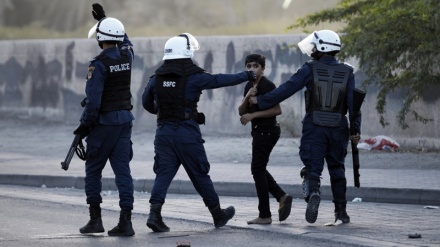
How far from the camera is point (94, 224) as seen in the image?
9.95 m

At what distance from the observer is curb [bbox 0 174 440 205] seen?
41.8ft

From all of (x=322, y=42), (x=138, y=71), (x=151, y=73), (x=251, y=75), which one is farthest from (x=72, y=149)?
(x=138, y=71)

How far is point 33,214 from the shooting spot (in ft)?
37.5

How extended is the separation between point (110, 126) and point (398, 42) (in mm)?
7331

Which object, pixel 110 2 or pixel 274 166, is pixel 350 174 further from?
pixel 110 2

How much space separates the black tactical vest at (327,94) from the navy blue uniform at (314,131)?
0.16 feet

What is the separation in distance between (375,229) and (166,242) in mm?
1932

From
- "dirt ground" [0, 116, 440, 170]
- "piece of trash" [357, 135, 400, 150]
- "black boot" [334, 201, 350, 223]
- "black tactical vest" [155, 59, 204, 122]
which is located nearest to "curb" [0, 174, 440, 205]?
"black boot" [334, 201, 350, 223]

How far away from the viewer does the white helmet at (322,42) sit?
34.3ft

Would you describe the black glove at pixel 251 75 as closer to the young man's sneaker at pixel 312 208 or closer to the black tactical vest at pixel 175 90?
the black tactical vest at pixel 175 90

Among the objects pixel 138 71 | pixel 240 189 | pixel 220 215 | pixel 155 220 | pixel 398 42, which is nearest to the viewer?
pixel 155 220

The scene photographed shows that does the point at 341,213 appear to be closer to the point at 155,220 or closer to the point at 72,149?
the point at 155,220

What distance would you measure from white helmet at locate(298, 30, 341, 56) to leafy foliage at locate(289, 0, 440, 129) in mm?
4938

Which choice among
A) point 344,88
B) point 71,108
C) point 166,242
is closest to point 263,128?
point 344,88
